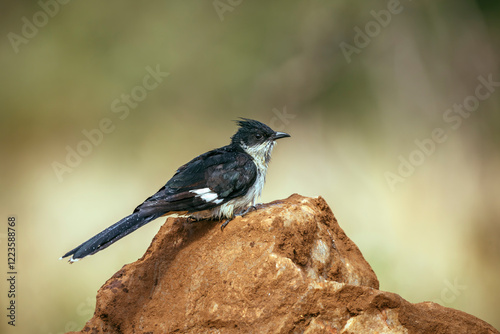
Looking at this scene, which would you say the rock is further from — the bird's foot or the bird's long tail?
the bird's long tail

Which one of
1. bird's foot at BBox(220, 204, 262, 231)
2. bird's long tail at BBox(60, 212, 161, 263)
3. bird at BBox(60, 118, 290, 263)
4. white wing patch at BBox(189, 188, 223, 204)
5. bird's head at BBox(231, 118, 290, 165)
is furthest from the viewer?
bird's head at BBox(231, 118, 290, 165)

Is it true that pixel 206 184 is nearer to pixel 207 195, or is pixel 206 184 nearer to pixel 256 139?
pixel 207 195

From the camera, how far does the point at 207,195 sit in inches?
193

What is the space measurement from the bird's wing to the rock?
0.28m

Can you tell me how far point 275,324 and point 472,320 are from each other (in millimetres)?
1603

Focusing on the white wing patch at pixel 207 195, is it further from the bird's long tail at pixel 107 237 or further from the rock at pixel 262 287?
the bird's long tail at pixel 107 237

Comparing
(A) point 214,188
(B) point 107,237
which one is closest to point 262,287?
(A) point 214,188

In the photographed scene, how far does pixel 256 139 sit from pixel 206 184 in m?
0.81

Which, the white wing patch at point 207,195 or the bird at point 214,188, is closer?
the bird at point 214,188

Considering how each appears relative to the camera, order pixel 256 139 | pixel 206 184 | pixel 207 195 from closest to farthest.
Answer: pixel 207 195
pixel 206 184
pixel 256 139

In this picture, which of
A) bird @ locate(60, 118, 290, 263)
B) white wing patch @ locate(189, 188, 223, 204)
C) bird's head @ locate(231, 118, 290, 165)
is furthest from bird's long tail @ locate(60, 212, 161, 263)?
bird's head @ locate(231, 118, 290, 165)

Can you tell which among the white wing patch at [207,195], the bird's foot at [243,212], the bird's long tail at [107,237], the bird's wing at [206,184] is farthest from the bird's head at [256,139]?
the bird's long tail at [107,237]

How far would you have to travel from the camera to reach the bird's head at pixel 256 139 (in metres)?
5.47

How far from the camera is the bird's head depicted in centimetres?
547
